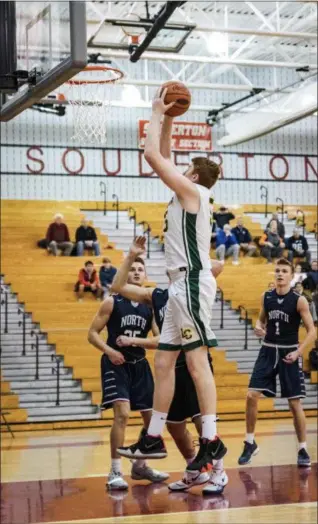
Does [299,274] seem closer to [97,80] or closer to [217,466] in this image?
[97,80]

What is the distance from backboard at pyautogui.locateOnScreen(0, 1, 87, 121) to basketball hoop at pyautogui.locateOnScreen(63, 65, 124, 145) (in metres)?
3.04

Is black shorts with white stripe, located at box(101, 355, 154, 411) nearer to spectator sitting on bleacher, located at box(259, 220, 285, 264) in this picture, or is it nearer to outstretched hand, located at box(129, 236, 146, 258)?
outstretched hand, located at box(129, 236, 146, 258)

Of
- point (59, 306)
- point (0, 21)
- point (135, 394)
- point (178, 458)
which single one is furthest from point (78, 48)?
point (59, 306)

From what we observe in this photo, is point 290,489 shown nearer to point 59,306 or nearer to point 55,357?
point 55,357

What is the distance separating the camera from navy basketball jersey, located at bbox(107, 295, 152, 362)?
376 inches

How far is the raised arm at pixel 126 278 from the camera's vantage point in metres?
5.72

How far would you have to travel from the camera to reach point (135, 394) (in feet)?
31.4

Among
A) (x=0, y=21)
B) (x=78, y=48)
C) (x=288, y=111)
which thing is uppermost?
(x=288, y=111)

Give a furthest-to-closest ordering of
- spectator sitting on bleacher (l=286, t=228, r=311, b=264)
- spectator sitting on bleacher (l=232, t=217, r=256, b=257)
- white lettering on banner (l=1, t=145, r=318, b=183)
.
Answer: white lettering on banner (l=1, t=145, r=318, b=183) < spectator sitting on bleacher (l=232, t=217, r=256, b=257) < spectator sitting on bleacher (l=286, t=228, r=311, b=264)

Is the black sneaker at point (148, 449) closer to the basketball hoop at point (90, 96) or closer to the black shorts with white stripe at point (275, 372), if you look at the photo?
the black shorts with white stripe at point (275, 372)

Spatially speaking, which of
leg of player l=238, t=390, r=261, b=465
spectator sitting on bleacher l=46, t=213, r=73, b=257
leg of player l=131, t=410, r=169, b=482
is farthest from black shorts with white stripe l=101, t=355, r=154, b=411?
spectator sitting on bleacher l=46, t=213, r=73, b=257

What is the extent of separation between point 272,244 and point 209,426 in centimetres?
1831

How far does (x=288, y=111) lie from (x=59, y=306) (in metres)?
8.34

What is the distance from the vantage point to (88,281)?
19.9 m
